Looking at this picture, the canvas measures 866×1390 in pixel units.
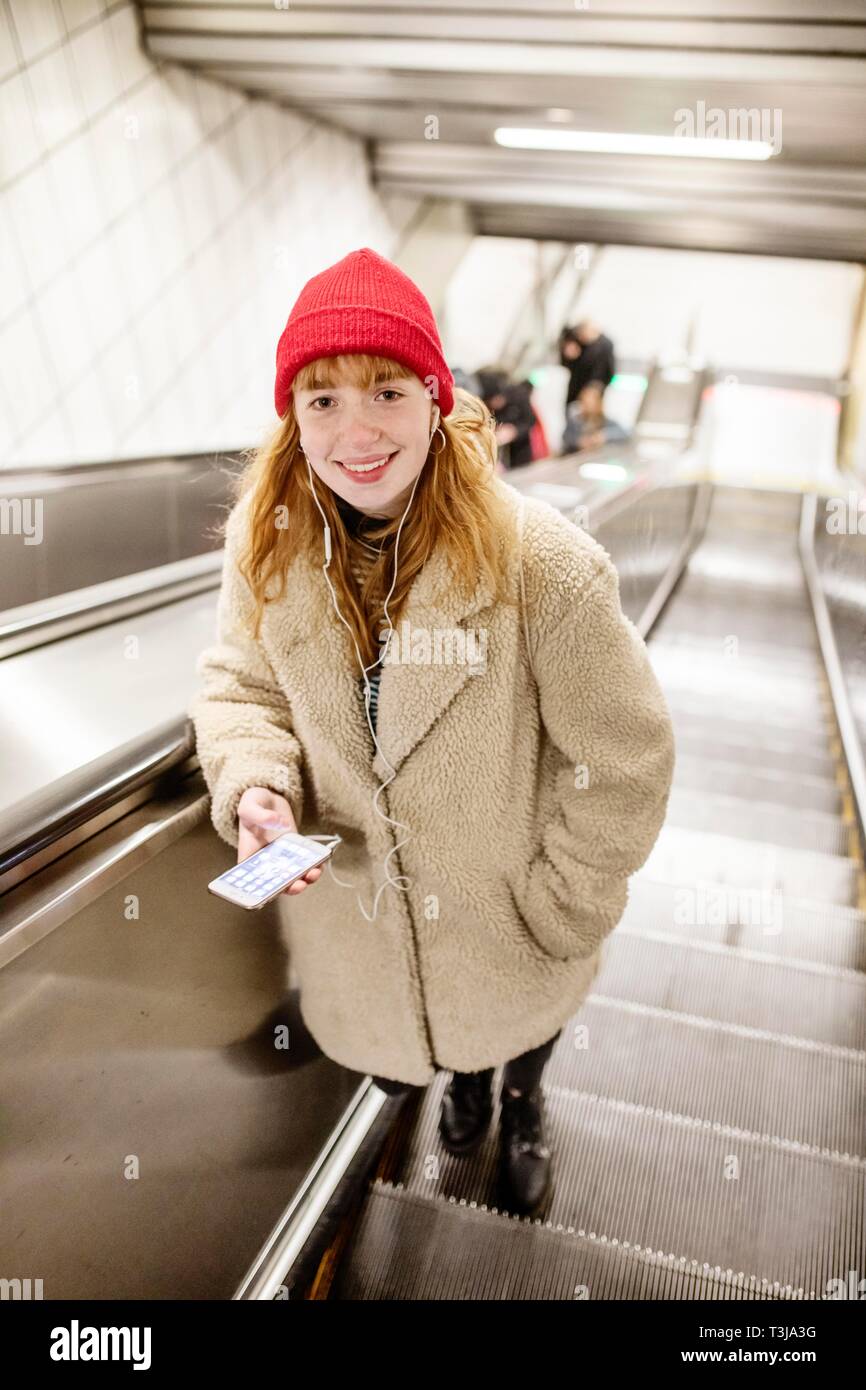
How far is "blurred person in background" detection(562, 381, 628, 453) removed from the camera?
29.2 feet

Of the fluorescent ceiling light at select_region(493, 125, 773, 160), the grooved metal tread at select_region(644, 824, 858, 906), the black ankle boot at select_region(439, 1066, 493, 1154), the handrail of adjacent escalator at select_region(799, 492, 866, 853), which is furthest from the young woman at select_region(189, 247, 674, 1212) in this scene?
the fluorescent ceiling light at select_region(493, 125, 773, 160)

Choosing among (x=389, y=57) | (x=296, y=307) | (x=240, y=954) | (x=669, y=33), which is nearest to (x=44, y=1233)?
(x=240, y=954)

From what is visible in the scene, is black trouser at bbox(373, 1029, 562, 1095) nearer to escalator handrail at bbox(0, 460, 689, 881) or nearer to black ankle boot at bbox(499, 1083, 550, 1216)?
black ankle boot at bbox(499, 1083, 550, 1216)

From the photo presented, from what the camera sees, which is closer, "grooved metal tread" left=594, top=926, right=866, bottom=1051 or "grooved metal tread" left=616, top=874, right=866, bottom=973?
"grooved metal tread" left=594, top=926, right=866, bottom=1051

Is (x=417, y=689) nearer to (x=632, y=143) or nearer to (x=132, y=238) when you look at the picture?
(x=132, y=238)

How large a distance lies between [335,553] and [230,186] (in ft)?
21.0

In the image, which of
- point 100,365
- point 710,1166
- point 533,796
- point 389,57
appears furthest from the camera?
point 100,365

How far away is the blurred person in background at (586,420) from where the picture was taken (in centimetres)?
890

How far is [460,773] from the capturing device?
1354mm

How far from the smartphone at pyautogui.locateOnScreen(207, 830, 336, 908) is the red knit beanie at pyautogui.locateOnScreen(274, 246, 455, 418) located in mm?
613

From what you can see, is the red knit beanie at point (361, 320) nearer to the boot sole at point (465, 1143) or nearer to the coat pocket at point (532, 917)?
the coat pocket at point (532, 917)

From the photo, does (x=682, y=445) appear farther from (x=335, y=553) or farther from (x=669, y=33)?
(x=335, y=553)

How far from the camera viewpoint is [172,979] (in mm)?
1384

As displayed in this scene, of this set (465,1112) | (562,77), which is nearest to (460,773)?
(465,1112)
